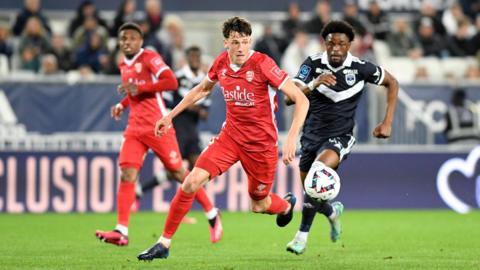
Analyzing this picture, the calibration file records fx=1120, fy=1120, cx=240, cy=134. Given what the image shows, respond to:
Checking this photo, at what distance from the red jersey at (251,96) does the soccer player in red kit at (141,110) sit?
7.80 feet


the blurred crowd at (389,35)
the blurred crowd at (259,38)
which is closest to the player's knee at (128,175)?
the blurred crowd at (259,38)

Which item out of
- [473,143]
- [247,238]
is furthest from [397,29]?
[247,238]

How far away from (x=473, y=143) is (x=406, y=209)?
169cm

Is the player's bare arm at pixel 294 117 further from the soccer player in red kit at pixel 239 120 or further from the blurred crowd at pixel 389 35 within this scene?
the blurred crowd at pixel 389 35

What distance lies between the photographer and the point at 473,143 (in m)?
20.1

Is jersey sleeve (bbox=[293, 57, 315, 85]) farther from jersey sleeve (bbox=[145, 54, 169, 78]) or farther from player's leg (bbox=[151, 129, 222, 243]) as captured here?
player's leg (bbox=[151, 129, 222, 243])

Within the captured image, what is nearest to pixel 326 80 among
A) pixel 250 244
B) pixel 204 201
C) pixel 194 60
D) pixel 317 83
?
pixel 317 83

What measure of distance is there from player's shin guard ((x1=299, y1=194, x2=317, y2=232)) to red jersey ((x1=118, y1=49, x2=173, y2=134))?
2.39 metres

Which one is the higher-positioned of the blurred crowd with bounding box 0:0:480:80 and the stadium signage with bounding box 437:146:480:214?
the blurred crowd with bounding box 0:0:480:80

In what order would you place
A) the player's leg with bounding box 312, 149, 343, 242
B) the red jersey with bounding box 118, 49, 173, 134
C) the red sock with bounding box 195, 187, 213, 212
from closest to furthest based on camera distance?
the player's leg with bounding box 312, 149, 343, 242, the red jersey with bounding box 118, 49, 173, 134, the red sock with bounding box 195, 187, 213, 212

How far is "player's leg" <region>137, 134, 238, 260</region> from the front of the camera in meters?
10.3

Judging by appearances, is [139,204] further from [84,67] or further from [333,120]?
[333,120]

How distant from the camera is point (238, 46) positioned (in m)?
10.3

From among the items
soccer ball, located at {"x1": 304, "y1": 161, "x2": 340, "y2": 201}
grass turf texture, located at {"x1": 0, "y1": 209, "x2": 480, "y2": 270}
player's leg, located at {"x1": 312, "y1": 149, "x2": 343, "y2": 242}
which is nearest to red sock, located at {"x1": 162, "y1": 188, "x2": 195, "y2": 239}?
grass turf texture, located at {"x1": 0, "y1": 209, "x2": 480, "y2": 270}
